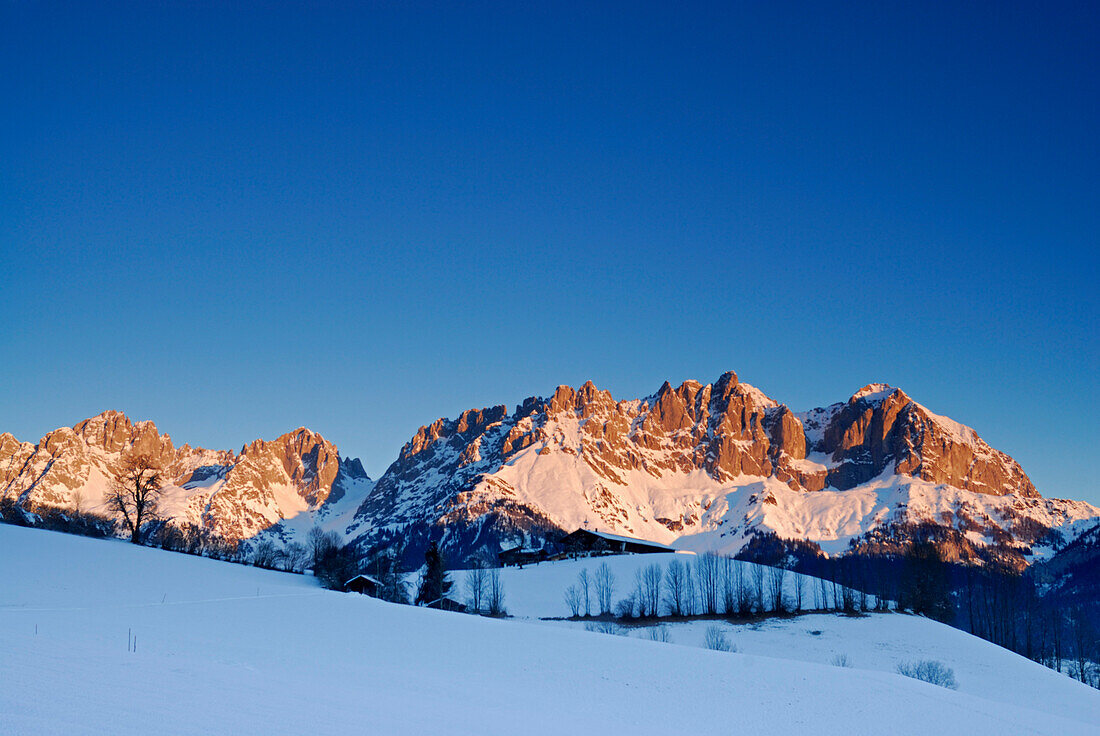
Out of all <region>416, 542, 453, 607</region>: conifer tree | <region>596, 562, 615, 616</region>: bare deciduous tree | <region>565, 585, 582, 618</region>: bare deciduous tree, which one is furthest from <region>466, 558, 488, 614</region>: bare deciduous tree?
<region>596, 562, 615, 616</region>: bare deciduous tree

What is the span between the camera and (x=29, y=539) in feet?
206

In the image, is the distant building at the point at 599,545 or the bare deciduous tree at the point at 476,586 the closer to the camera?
the bare deciduous tree at the point at 476,586

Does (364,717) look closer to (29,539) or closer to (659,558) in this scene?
(29,539)

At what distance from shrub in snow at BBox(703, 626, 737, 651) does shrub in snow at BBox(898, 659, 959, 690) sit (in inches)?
559

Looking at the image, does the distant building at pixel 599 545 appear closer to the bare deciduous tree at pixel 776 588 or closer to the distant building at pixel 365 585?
the bare deciduous tree at pixel 776 588

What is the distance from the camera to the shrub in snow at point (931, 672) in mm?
55891

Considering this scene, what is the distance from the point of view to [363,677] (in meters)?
27.7

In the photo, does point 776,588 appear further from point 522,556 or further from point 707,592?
point 522,556

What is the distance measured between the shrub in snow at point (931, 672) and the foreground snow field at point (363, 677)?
257 inches

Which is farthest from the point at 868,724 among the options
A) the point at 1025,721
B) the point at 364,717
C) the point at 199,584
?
the point at 199,584

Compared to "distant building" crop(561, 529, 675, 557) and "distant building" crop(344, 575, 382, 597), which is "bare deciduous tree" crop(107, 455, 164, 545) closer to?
"distant building" crop(344, 575, 382, 597)

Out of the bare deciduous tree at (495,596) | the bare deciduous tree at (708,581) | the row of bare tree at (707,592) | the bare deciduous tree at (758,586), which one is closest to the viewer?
the bare deciduous tree at (495,596)

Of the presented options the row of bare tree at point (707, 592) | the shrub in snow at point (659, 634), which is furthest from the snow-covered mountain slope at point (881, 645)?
the row of bare tree at point (707, 592)

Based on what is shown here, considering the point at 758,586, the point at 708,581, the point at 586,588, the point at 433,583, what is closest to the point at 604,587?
the point at 586,588
